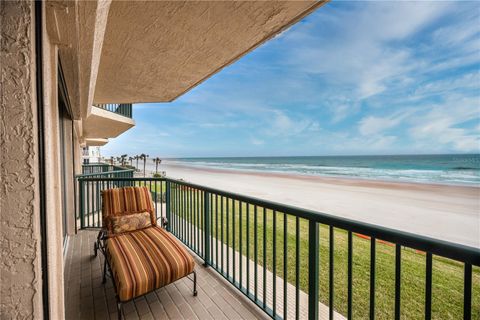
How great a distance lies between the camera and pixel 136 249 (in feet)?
7.44

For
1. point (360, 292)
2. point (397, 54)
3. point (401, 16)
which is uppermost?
point (397, 54)

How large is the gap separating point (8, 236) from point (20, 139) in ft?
1.00

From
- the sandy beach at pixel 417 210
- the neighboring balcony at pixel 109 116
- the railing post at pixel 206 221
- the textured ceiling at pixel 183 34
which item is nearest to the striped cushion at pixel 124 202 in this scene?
the railing post at pixel 206 221

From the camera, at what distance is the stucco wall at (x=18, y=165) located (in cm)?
64

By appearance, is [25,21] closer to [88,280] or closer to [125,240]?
[125,240]

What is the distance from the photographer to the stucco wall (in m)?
0.64

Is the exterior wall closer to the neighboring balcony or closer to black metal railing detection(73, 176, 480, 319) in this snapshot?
black metal railing detection(73, 176, 480, 319)

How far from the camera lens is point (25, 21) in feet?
2.16

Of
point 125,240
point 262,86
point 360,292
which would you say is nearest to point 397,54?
point 262,86

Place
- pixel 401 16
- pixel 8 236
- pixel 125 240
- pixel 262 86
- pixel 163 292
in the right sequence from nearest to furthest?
pixel 8 236, pixel 163 292, pixel 125 240, pixel 401 16, pixel 262 86

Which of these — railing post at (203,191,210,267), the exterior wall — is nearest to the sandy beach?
railing post at (203,191,210,267)

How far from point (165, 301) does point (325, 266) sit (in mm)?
3474

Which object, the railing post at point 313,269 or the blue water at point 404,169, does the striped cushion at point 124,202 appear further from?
the blue water at point 404,169

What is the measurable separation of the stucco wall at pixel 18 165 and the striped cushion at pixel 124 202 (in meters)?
2.32
